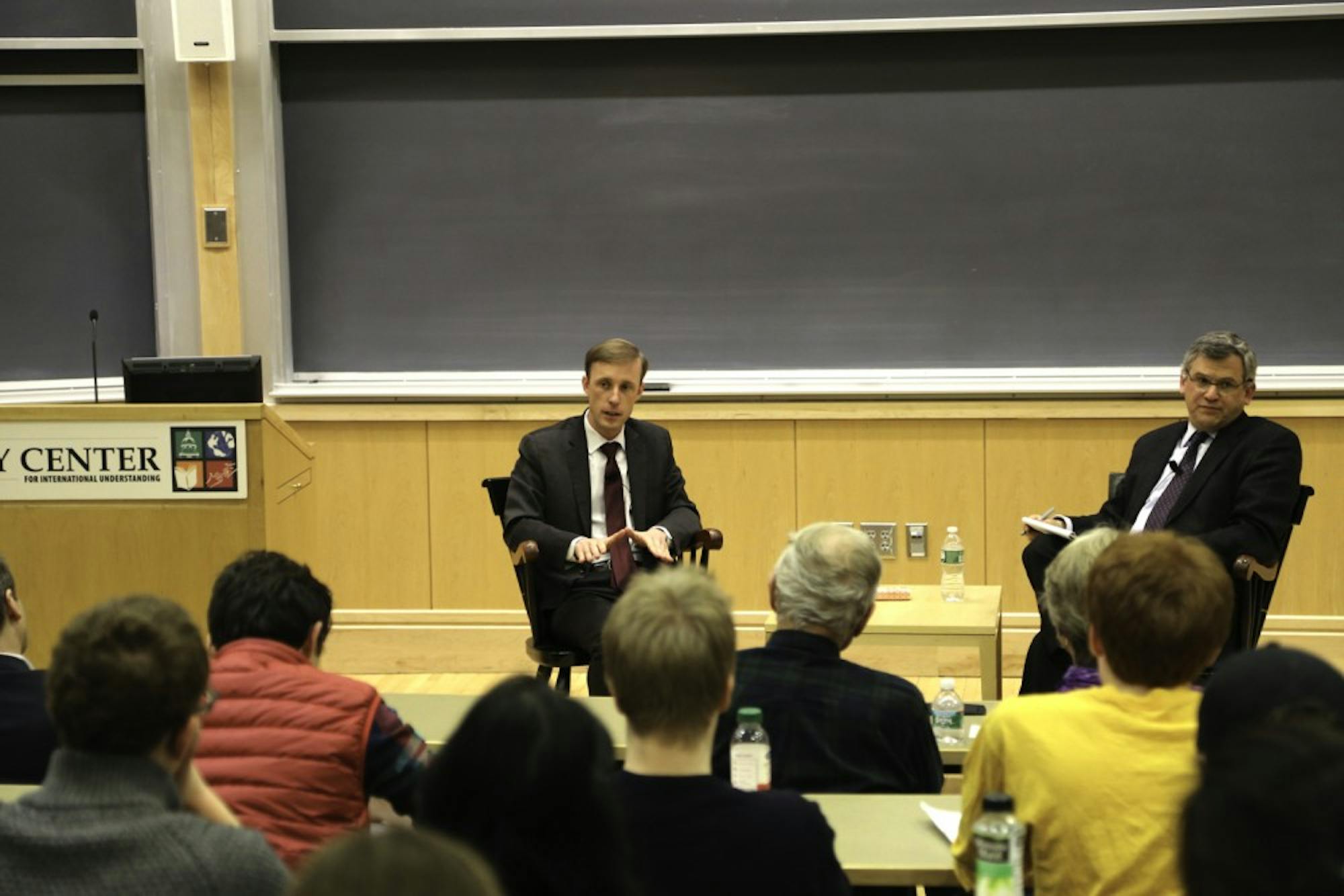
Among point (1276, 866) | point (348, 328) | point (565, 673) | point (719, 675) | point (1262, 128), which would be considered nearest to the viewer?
point (1276, 866)

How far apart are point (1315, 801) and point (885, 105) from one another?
5.55m

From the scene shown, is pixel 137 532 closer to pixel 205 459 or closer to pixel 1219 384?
pixel 205 459

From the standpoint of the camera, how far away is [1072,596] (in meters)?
3.10

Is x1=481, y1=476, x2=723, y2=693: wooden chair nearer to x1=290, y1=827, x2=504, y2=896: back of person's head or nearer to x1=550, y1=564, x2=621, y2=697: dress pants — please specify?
x1=550, y1=564, x2=621, y2=697: dress pants

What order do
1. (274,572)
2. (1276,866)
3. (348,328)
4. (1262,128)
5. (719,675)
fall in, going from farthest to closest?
(348,328)
(1262,128)
(274,572)
(719,675)
(1276,866)

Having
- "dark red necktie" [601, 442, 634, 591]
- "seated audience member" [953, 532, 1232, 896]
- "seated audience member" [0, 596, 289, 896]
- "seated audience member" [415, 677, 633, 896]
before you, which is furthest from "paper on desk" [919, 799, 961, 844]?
"dark red necktie" [601, 442, 634, 591]

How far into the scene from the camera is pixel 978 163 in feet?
21.4

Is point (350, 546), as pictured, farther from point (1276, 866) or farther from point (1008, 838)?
point (1276, 866)

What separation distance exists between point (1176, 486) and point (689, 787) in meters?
3.49

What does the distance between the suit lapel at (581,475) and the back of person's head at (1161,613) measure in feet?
9.42

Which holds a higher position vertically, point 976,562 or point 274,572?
point 274,572

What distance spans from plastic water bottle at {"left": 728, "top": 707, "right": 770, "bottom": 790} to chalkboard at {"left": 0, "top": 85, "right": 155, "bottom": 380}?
16.2ft

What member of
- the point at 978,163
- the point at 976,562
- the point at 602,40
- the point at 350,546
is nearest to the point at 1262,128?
the point at 978,163

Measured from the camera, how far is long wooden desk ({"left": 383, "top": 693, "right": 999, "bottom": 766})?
331 centimetres
